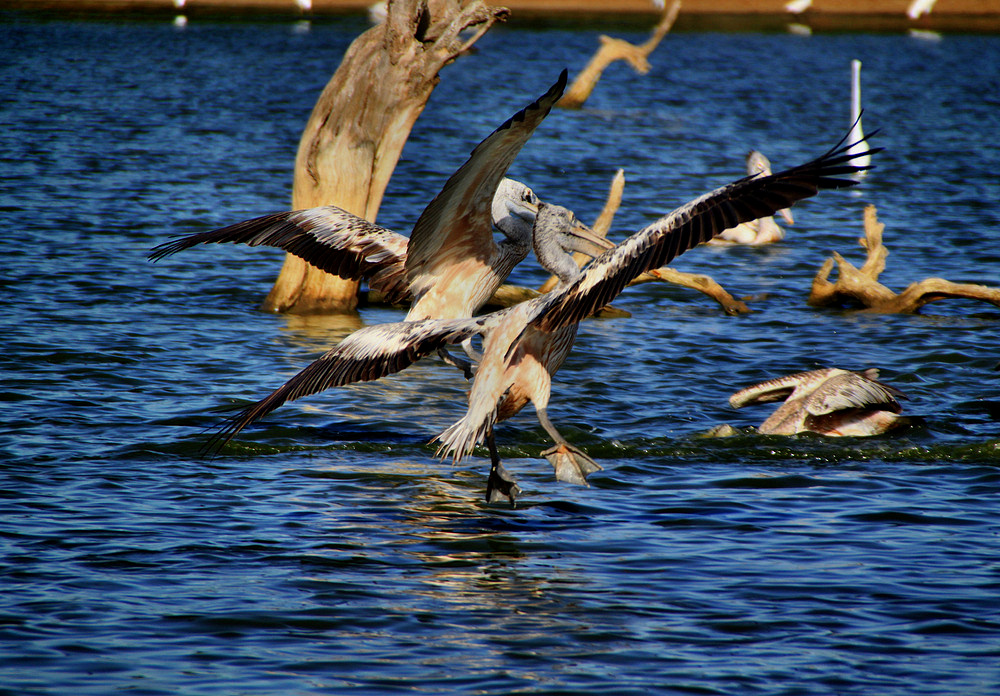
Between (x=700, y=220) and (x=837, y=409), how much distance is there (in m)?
2.35

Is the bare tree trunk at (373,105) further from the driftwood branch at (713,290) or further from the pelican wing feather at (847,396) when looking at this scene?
the pelican wing feather at (847,396)

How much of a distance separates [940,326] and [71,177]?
38.9 ft

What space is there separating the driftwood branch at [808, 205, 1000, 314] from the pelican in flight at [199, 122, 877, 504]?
4.64m

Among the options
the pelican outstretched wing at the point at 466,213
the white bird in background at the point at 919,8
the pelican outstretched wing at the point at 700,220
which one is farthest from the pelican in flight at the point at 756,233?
the white bird in background at the point at 919,8

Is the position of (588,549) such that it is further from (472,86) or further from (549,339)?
(472,86)

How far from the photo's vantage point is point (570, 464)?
21.3 ft

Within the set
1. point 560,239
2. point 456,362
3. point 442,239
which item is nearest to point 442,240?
point 442,239

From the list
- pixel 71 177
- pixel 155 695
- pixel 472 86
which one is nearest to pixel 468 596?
pixel 155 695

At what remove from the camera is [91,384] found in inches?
346

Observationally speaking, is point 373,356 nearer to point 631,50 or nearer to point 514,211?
point 514,211

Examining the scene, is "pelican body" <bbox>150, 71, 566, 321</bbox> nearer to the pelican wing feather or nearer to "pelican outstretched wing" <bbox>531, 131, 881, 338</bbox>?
"pelican outstretched wing" <bbox>531, 131, 881, 338</bbox>

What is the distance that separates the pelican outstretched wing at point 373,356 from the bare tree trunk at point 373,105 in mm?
4003

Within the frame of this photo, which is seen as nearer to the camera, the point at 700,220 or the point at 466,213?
the point at 700,220

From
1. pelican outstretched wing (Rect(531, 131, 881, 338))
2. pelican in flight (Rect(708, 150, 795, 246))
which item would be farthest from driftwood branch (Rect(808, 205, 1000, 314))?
pelican outstretched wing (Rect(531, 131, 881, 338))
